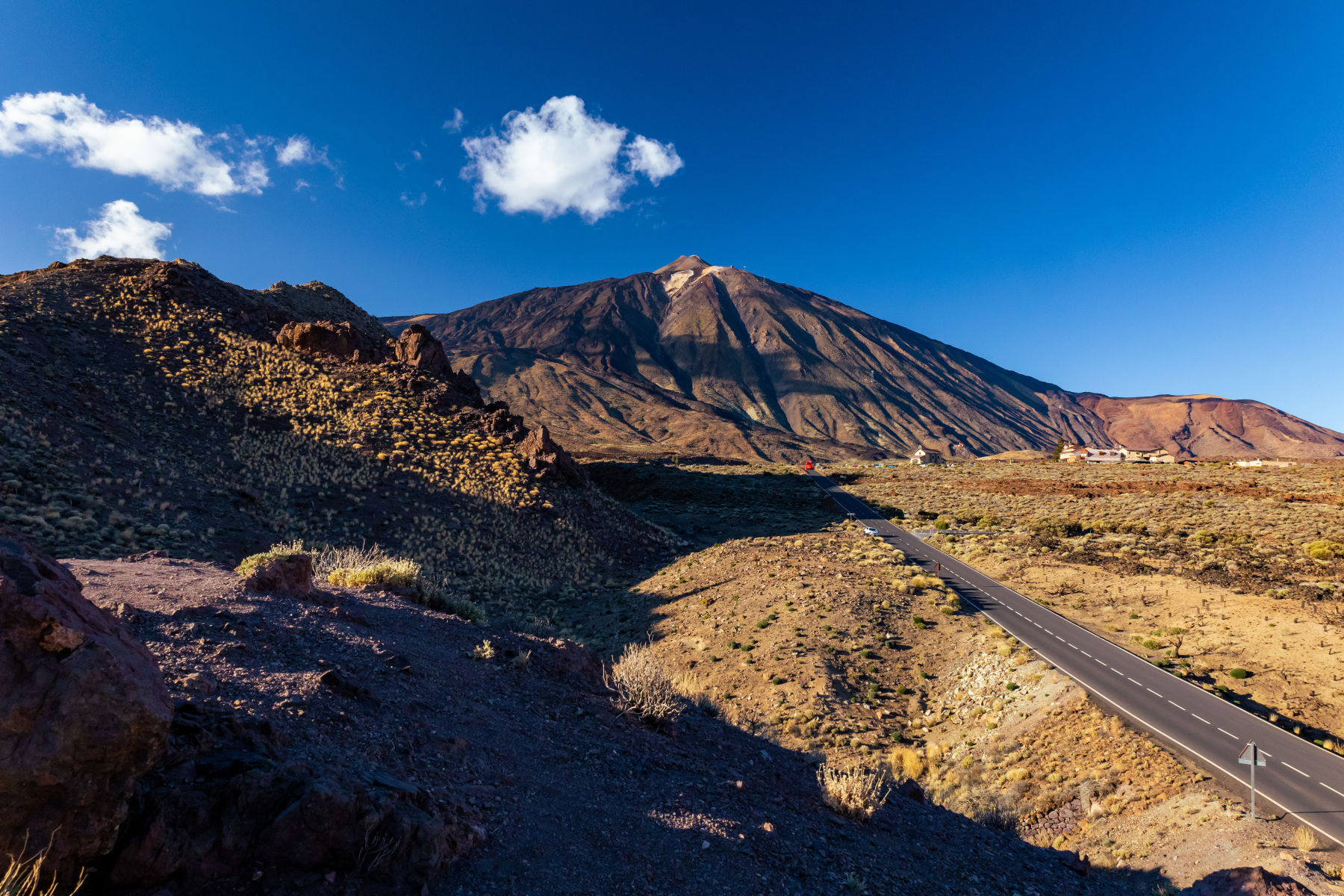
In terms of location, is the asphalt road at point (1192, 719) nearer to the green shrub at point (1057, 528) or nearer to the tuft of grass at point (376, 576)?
the green shrub at point (1057, 528)

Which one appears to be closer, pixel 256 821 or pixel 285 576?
pixel 256 821

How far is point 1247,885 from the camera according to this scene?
774 centimetres

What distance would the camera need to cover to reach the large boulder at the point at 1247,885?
297 inches

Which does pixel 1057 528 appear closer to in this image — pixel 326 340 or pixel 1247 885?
pixel 1247 885

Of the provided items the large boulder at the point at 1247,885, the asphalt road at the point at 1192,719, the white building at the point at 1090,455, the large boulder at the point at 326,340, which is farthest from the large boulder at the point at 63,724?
the white building at the point at 1090,455

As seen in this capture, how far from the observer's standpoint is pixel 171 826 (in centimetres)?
360

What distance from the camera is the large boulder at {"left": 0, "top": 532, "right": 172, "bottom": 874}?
10.2ft

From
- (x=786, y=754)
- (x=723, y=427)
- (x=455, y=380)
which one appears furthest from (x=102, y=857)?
(x=723, y=427)

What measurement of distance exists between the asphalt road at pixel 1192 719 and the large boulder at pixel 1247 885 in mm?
3811

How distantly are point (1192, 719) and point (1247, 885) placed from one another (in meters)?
8.54

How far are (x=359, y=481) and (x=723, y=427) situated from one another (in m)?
120

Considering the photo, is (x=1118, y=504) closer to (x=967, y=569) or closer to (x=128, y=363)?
(x=967, y=569)

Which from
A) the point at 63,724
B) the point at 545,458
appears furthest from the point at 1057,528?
the point at 63,724

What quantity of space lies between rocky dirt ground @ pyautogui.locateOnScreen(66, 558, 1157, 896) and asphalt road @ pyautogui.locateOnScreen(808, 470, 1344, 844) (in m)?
5.14
